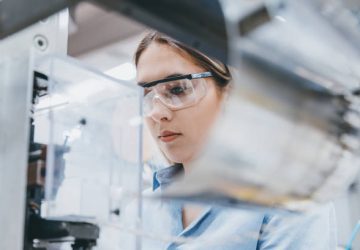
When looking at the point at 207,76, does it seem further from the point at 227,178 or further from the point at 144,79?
the point at 227,178

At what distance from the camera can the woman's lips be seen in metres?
0.99

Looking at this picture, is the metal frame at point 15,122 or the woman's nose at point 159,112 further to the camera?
the woman's nose at point 159,112

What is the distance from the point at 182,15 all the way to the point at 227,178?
0.65ft

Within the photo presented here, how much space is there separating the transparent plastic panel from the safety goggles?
149 millimetres

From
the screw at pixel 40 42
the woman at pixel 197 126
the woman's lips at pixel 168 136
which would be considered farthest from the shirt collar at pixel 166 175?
the screw at pixel 40 42

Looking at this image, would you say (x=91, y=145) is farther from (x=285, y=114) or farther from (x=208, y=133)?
(x=285, y=114)

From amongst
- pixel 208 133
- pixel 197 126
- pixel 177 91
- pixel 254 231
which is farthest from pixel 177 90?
pixel 254 231

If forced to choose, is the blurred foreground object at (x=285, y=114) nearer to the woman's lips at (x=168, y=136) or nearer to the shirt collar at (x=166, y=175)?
the woman's lips at (x=168, y=136)

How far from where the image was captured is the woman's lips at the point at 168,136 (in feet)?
3.26

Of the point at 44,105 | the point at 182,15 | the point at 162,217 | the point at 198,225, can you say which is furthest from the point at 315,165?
the point at 162,217

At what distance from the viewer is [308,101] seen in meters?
0.45

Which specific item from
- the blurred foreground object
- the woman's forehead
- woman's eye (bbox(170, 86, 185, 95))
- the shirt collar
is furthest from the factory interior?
the shirt collar

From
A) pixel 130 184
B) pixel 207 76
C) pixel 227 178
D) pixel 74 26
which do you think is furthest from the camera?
pixel 74 26

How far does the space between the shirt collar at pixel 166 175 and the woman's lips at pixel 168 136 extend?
0.62 ft
